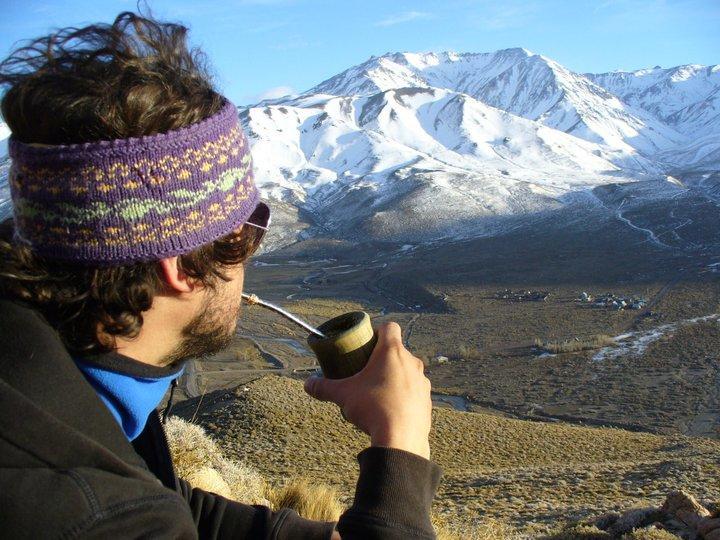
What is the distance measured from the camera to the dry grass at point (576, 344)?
118 feet

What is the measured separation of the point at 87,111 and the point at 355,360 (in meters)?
0.97

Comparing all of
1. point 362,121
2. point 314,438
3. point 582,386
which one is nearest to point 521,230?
point 582,386

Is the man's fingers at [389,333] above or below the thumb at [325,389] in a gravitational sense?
above

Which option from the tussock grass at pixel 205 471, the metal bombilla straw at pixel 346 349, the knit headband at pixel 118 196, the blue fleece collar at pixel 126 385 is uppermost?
the knit headband at pixel 118 196

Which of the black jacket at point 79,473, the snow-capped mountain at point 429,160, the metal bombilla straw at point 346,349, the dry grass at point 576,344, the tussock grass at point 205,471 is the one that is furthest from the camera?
the snow-capped mountain at point 429,160

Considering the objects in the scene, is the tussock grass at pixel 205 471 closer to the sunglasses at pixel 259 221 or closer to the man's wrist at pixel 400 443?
the sunglasses at pixel 259 221

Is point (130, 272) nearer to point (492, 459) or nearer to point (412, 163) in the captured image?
A: point (492, 459)

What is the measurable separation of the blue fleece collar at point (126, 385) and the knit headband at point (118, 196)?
0.24 metres

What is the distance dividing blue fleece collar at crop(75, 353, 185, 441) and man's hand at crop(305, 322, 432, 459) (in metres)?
0.48

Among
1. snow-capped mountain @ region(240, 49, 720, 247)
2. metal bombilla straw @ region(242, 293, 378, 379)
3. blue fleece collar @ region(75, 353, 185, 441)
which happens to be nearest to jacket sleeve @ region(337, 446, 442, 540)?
metal bombilla straw @ region(242, 293, 378, 379)

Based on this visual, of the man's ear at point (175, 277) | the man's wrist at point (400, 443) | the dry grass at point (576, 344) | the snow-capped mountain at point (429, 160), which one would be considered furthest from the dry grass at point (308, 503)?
the snow-capped mountain at point (429, 160)

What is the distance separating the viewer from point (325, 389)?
6.00 ft

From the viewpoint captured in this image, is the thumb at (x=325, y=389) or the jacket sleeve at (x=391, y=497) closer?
the jacket sleeve at (x=391, y=497)

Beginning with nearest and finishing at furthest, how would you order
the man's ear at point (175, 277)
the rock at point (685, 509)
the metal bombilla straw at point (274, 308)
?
the man's ear at point (175, 277) → the metal bombilla straw at point (274, 308) → the rock at point (685, 509)
